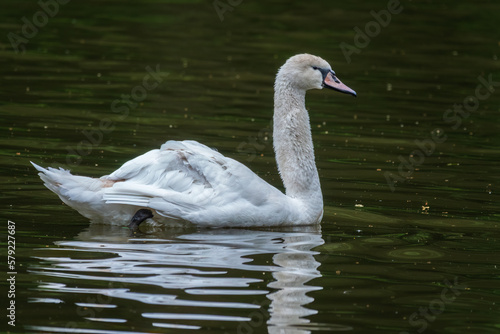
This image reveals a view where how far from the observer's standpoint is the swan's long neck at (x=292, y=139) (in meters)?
11.0

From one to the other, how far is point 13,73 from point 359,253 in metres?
10.4

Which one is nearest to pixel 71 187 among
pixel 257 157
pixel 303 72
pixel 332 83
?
pixel 303 72

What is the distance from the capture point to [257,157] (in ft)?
45.9

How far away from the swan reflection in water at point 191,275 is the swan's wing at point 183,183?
309 millimetres

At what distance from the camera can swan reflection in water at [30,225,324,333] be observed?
24.7ft

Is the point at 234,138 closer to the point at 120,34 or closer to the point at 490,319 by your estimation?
the point at 490,319

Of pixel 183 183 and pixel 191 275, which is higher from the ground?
pixel 183 183

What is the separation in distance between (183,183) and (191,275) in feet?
6.12

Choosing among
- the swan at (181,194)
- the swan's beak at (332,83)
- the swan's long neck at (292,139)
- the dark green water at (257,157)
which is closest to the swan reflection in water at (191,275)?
the dark green water at (257,157)

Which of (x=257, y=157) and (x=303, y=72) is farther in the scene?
(x=257, y=157)

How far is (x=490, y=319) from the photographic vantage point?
7941 millimetres

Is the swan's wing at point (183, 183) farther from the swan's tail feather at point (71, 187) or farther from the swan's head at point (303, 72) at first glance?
the swan's head at point (303, 72)

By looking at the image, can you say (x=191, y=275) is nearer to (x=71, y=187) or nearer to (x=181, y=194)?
(x=181, y=194)

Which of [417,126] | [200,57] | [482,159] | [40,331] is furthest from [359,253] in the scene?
[200,57]
